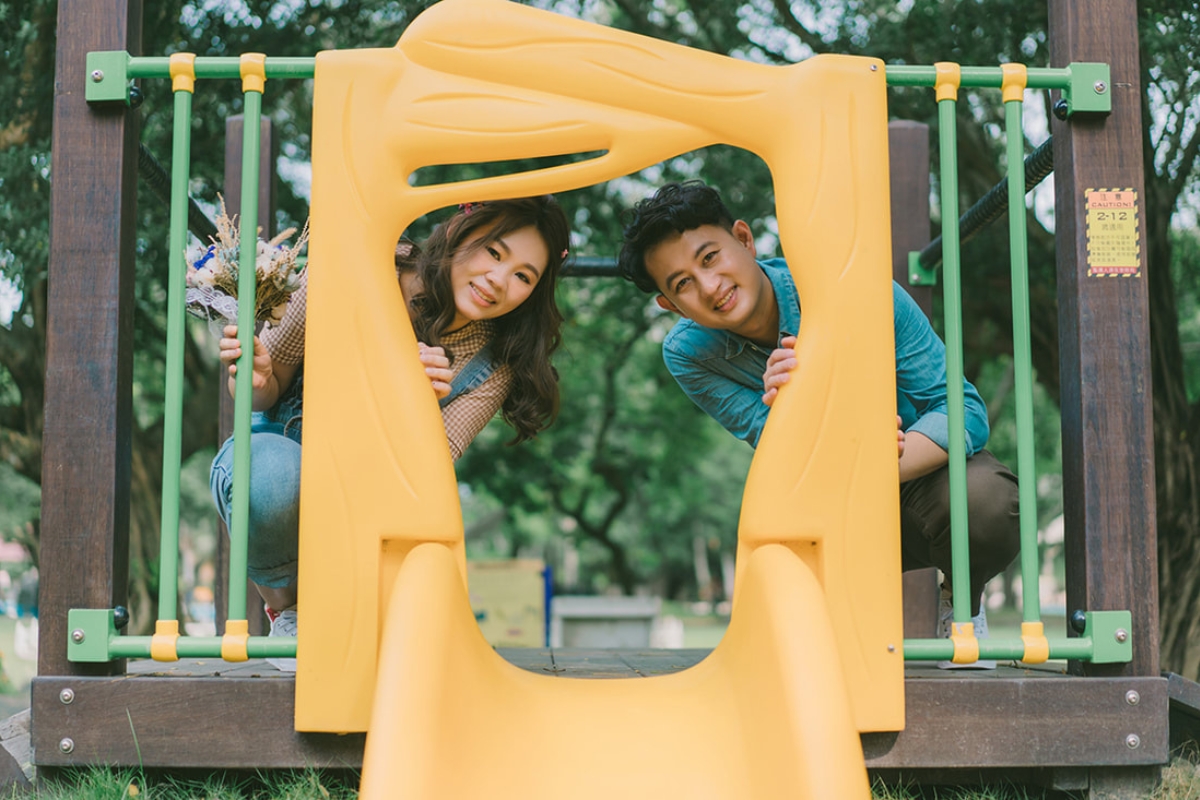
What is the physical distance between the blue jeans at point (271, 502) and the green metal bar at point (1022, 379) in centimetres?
141

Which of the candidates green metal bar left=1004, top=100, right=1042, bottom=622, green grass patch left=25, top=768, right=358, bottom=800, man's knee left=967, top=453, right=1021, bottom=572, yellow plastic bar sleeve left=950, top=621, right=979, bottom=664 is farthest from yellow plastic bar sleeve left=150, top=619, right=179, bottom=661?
man's knee left=967, top=453, right=1021, bottom=572

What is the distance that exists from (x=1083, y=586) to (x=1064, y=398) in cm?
37

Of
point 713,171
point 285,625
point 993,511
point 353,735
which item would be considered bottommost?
point 353,735

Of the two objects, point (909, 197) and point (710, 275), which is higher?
point (909, 197)

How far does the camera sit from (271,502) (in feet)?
6.87

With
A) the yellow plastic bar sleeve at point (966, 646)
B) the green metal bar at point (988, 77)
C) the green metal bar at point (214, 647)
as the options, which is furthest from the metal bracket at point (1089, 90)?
the green metal bar at point (214, 647)

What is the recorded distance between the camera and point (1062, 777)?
1951 mm

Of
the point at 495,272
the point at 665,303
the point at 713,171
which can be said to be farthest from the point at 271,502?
the point at 713,171

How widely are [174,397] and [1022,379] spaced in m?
1.55

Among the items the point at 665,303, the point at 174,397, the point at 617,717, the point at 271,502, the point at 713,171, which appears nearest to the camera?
the point at 617,717

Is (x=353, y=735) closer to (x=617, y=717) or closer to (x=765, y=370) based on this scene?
(x=617, y=717)

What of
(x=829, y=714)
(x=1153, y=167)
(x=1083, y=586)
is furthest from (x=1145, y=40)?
(x=829, y=714)

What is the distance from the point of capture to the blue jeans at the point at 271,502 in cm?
209

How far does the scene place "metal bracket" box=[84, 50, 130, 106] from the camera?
198 cm
